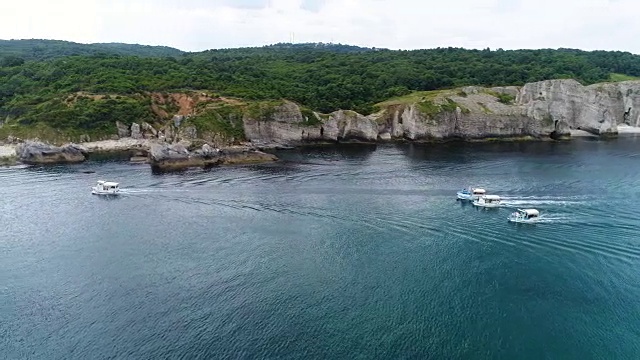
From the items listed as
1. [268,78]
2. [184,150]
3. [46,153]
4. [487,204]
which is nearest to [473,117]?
[487,204]

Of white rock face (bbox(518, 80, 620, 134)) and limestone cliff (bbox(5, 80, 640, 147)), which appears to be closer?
limestone cliff (bbox(5, 80, 640, 147))

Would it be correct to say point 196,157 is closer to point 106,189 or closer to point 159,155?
point 159,155

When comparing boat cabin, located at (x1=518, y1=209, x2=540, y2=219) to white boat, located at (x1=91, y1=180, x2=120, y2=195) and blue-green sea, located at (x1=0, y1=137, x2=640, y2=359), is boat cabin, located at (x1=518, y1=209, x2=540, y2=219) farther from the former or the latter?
white boat, located at (x1=91, y1=180, x2=120, y2=195)

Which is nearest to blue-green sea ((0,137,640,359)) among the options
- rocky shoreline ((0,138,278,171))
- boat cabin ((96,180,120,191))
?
boat cabin ((96,180,120,191))

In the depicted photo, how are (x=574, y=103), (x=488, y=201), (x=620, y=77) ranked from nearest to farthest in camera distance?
(x=488, y=201)
(x=574, y=103)
(x=620, y=77)

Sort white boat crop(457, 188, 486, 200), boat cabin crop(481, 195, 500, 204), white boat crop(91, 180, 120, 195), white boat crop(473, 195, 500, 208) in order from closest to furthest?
white boat crop(473, 195, 500, 208) → boat cabin crop(481, 195, 500, 204) → white boat crop(457, 188, 486, 200) → white boat crop(91, 180, 120, 195)
